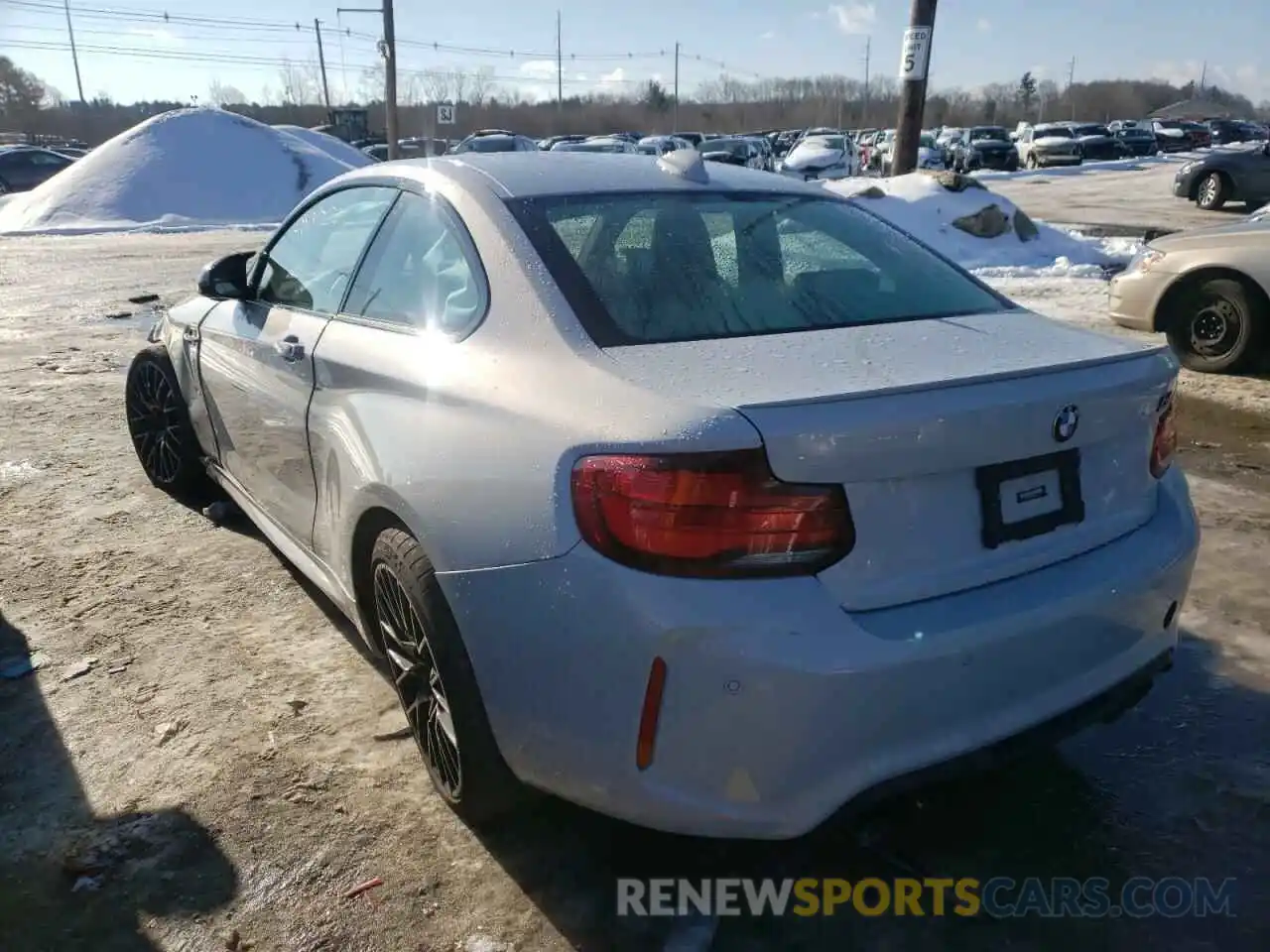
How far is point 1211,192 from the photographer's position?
20.7 meters

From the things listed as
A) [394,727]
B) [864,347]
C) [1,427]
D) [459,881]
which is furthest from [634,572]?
[1,427]

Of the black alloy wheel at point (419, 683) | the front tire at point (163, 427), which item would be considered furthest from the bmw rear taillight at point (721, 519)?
the front tire at point (163, 427)

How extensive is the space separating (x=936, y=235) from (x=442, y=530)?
1165 cm

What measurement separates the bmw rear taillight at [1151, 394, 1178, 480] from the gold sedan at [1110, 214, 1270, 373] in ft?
17.1

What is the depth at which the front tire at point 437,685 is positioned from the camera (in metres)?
2.20

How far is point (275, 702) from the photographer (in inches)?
120

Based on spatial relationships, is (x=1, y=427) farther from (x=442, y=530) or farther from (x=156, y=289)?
(x=156, y=289)

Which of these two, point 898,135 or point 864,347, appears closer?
point 864,347

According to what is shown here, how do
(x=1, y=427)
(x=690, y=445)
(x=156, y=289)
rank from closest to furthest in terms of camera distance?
1. (x=690, y=445)
2. (x=1, y=427)
3. (x=156, y=289)

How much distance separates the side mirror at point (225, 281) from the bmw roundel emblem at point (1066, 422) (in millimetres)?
2877

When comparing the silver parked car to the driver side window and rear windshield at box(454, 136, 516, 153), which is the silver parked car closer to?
the driver side window

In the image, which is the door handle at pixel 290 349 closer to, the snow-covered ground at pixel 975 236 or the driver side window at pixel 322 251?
the driver side window at pixel 322 251

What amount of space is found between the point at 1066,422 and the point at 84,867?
2.44 metres

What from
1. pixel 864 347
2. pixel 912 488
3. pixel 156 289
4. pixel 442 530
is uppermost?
pixel 864 347
